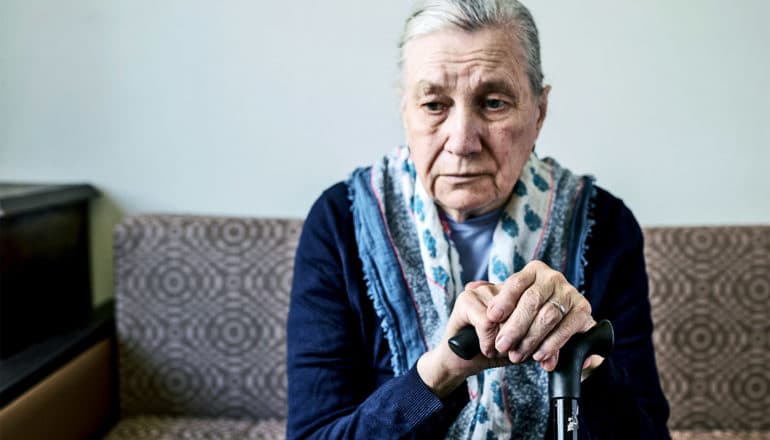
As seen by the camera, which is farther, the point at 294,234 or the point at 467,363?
the point at 294,234

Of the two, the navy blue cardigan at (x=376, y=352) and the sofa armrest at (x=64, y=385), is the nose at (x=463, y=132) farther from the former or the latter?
the sofa armrest at (x=64, y=385)

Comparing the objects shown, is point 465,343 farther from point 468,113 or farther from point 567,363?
point 468,113

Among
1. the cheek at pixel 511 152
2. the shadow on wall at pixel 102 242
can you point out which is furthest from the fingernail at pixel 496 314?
the shadow on wall at pixel 102 242

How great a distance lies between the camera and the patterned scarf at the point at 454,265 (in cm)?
110

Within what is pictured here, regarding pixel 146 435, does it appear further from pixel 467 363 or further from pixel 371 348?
pixel 467 363

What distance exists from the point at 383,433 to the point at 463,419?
0.18 meters

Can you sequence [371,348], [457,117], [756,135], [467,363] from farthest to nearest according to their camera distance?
[756,135], [371,348], [457,117], [467,363]

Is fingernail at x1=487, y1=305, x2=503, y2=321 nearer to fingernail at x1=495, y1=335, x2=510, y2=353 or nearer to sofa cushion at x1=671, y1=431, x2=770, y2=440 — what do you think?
fingernail at x1=495, y1=335, x2=510, y2=353

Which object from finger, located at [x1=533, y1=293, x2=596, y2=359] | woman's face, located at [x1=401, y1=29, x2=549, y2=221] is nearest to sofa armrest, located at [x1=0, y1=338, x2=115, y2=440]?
woman's face, located at [x1=401, y1=29, x2=549, y2=221]

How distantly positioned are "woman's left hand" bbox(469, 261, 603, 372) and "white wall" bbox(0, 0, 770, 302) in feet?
3.21

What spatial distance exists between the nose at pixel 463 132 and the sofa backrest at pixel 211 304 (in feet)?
2.39

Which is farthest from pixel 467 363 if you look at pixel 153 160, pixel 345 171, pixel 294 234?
pixel 153 160

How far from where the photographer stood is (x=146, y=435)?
157 cm

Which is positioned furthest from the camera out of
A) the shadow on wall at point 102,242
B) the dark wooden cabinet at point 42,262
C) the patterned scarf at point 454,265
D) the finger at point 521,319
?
the shadow on wall at point 102,242
